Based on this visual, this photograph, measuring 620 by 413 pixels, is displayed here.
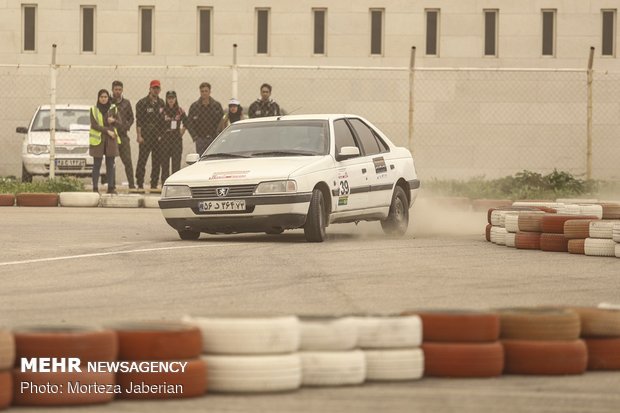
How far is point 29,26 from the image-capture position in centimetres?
3700

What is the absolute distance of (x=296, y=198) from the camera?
14.6 meters

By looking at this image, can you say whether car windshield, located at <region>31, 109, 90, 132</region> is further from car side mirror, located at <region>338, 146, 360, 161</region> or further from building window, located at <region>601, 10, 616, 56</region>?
building window, located at <region>601, 10, 616, 56</region>

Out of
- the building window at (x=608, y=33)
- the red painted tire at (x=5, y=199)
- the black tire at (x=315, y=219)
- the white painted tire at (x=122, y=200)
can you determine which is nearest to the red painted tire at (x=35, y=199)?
the red painted tire at (x=5, y=199)

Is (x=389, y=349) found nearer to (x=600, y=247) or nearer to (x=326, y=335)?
(x=326, y=335)

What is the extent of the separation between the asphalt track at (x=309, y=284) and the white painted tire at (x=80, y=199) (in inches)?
234

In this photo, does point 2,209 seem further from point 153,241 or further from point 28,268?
point 28,268

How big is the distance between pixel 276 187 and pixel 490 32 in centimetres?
2325

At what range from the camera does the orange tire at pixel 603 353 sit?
7.31 m

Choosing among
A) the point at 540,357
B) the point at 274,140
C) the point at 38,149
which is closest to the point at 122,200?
the point at 38,149

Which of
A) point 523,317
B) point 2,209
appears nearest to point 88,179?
point 2,209

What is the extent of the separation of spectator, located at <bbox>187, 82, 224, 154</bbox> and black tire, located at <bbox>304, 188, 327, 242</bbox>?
8160 mm

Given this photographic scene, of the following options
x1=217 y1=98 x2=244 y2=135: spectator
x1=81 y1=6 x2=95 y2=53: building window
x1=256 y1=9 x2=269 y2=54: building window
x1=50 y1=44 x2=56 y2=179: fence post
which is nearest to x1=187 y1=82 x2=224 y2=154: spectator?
x1=217 y1=98 x2=244 y2=135: spectator

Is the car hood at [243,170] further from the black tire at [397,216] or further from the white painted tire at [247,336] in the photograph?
the white painted tire at [247,336]

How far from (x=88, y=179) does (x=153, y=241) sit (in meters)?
12.8
